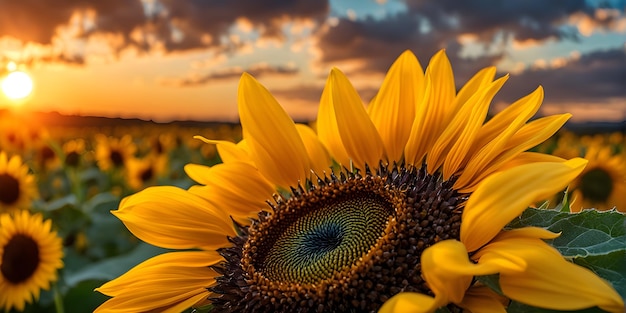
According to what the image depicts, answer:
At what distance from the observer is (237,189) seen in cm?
161

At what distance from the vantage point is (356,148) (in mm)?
1551

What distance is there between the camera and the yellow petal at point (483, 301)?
1005mm

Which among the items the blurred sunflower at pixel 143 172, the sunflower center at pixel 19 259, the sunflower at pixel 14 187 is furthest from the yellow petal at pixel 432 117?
the blurred sunflower at pixel 143 172

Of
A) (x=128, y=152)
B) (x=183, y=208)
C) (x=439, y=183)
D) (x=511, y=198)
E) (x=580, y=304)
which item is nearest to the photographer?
(x=580, y=304)

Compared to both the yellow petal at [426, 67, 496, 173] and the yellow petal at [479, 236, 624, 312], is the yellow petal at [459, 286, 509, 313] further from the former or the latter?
the yellow petal at [426, 67, 496, 173]

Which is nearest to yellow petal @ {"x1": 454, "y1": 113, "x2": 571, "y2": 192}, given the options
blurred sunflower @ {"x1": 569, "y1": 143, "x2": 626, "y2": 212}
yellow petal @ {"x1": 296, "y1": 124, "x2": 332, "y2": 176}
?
yellow petal @ {"x1": 296, "y1": 124, "x2": 332, "y2": 176}

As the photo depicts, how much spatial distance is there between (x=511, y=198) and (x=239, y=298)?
0.59 m

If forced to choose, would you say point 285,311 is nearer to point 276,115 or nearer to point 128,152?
point 276,115

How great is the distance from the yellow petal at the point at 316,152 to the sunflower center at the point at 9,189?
11.9 feet

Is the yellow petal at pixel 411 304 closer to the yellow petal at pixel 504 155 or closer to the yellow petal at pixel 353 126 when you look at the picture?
the yellow petal at pixel 504 155

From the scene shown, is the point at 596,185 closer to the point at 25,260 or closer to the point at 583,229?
the point at 25,260

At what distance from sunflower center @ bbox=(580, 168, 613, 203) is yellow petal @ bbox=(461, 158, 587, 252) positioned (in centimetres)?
374

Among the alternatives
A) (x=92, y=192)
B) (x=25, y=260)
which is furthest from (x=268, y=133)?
(x=92, y=192)

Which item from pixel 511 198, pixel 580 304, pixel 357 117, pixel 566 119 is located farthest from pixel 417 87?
pixel 580 304
